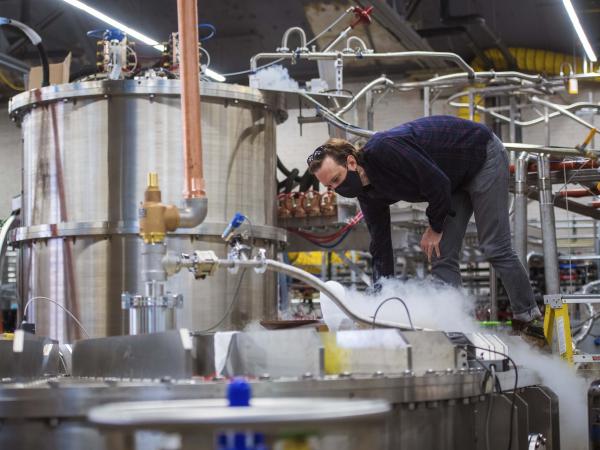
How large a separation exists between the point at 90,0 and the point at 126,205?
22.8 ft

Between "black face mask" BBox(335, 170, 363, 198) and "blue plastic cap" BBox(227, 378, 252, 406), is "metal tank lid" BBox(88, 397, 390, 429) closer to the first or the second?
"blue plastic cap" BBox(227, 378, 252, 406)

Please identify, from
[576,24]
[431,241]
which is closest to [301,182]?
[431,241]

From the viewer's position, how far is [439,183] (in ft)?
11.6

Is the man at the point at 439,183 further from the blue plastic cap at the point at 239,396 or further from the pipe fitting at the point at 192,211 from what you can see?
the blue plastic cap at the point at 239,396

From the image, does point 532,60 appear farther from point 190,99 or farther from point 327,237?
point 190,99

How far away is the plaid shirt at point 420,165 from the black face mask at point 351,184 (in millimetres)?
50

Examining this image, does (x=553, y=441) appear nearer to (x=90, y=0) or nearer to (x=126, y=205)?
(x=126, y=205)

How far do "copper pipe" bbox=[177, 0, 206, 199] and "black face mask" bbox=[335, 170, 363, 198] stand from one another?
22.3 inches

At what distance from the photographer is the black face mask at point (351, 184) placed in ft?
11.8

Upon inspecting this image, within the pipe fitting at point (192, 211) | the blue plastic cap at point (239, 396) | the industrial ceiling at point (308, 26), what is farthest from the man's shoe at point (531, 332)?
the industrial ceiling at point (308, 26)

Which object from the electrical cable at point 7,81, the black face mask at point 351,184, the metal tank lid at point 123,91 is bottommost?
the black face mask at point 351,184

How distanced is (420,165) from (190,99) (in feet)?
2.94

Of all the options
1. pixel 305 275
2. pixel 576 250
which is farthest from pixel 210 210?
pixel 576 250

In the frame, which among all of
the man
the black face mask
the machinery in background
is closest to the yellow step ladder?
the man
